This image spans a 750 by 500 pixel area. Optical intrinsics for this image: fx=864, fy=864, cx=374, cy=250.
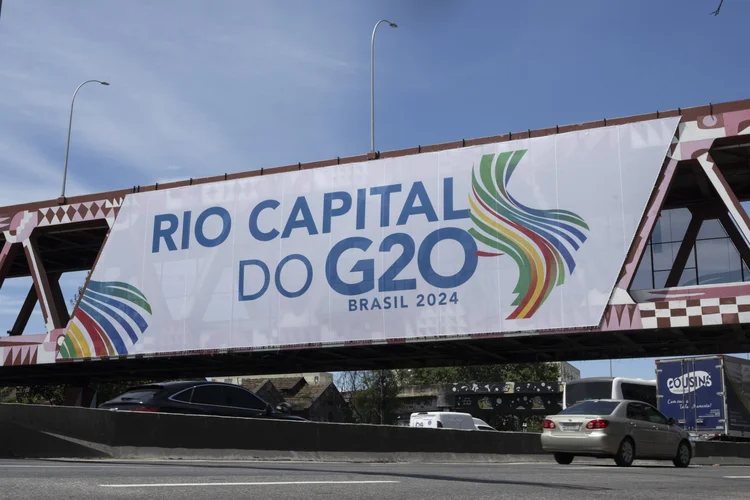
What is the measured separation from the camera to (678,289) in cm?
2620

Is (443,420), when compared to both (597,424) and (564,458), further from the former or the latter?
Answer: (597,424)

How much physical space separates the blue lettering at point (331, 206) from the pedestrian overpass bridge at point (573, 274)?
0.09 m

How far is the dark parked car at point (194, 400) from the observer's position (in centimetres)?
1590

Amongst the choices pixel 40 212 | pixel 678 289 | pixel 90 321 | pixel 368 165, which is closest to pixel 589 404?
pixel 678 289

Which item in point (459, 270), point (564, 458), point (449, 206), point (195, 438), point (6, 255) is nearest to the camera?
point (195, 438)

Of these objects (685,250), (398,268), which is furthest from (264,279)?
(685,250)

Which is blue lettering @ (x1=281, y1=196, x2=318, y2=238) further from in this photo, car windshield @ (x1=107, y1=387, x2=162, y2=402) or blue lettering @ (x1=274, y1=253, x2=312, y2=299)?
car windshield @ (x1=107, y1=387, x2=162, y2=402)

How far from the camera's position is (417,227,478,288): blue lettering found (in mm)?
28656

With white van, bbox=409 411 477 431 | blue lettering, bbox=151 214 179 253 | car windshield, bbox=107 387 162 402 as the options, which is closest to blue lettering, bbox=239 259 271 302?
blue lettering, bbox=151 214 179 253

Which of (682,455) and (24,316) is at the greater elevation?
(24,316)

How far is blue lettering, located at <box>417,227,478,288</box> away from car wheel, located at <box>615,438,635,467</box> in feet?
39.1

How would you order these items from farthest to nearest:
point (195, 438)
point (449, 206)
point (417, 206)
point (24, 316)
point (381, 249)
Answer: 1. point (24, 316)
2. point (381, 249)
3. point (417, 206)
4. point (449, 206)
5. point (195, 438)

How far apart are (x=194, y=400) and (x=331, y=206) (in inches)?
616

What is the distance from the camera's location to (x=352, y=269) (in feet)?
99.7
